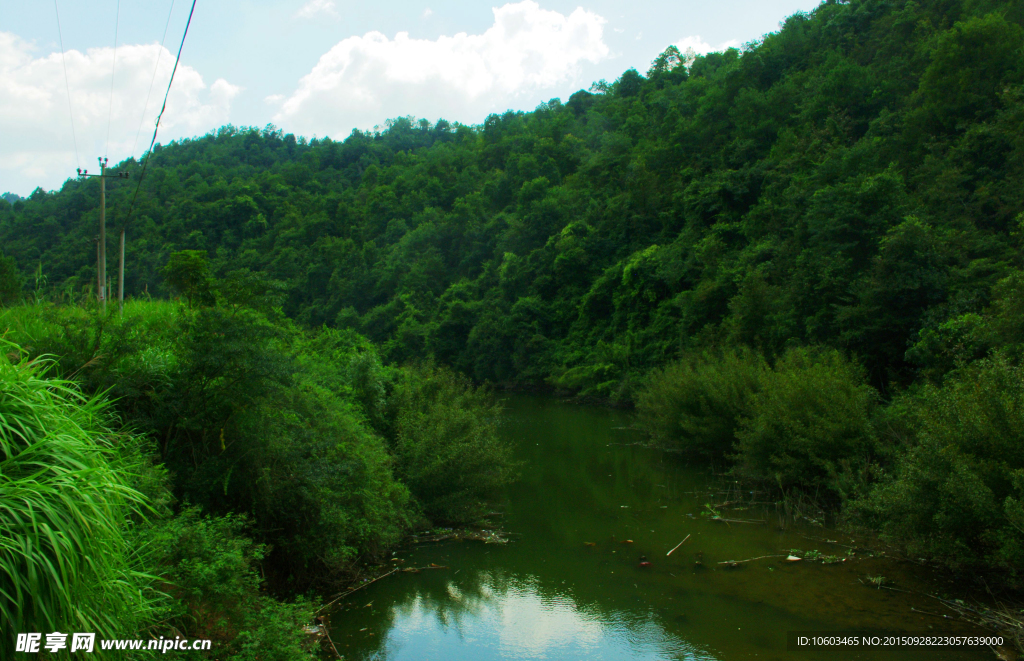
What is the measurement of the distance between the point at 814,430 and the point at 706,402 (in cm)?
478

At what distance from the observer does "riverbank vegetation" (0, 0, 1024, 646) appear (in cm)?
876

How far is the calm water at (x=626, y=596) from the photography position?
8617 millimetres

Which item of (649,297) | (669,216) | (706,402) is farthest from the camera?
(669,216)

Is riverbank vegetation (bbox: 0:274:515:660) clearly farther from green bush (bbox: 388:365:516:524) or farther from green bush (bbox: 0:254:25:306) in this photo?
green bush (bbox: 0:254:25:306)

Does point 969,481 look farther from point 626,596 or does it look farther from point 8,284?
point 8,284

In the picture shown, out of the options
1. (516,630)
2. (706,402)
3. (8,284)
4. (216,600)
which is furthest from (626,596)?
(8,284)

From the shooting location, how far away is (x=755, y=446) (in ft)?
48.3

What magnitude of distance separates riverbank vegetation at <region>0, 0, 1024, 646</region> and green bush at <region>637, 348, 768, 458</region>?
9cm

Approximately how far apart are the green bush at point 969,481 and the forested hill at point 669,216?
4706 millimetres

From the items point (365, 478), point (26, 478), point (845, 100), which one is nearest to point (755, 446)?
point (365, 478)

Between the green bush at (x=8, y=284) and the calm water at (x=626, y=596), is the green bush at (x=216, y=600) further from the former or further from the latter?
the green bush at (x=8, y=284)

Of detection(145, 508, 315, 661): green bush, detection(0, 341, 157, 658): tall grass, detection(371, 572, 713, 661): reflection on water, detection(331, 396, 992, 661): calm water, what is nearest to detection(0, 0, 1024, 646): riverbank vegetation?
detection(331, 396, 992, 661): calm water

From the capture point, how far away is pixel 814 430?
524 inches

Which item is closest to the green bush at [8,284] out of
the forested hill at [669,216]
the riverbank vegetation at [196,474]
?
the forested hill at [669,216]
